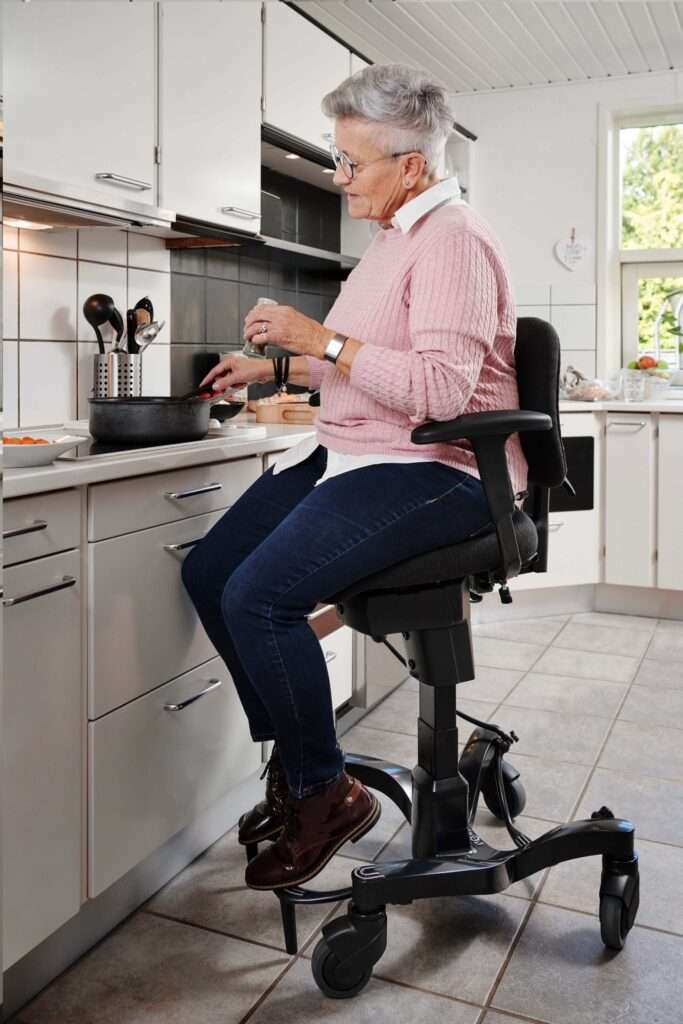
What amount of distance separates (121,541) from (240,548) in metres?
0.23

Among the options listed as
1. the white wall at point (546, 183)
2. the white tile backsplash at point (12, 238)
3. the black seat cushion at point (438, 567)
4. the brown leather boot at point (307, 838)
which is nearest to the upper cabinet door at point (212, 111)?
the white tile backsplash at point (12, 238)

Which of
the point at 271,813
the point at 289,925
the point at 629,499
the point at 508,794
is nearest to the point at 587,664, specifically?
the point at 629,499

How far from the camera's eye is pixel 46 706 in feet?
4.62

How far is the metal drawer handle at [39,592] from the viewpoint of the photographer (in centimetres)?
131

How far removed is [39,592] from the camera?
1.38 meters

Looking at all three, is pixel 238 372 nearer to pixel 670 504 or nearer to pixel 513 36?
pixel 670 504

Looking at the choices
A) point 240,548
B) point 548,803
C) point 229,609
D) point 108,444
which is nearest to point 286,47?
point 108,444

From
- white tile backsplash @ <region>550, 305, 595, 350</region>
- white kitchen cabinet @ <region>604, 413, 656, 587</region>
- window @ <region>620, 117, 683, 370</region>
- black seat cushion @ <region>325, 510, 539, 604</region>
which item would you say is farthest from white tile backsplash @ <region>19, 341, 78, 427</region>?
window @ <region>620, 117, 683, 370</region>

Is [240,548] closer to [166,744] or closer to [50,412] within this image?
[166,744]

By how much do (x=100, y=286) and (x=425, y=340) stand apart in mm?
1281

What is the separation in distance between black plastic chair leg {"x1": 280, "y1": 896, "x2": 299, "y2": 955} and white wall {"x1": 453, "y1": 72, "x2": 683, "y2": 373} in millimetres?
3335

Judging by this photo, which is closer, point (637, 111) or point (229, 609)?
point (229, 609)

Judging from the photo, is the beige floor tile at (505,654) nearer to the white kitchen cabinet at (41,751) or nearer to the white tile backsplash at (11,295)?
the white tile backsplash at (11,295)

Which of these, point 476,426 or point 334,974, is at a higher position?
point 476,426
